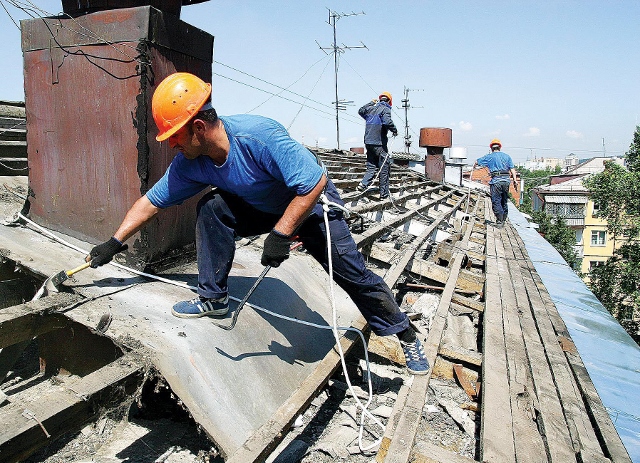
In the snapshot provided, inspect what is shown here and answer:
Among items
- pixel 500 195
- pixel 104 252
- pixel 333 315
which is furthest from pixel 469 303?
pixel 500 195

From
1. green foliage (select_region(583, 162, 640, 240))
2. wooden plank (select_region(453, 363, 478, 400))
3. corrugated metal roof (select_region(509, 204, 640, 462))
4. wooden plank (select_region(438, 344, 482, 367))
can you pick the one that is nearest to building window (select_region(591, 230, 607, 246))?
green foliage (select_region(583, 162, 640, 240))

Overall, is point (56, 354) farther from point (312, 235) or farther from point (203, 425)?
point (312, 235)

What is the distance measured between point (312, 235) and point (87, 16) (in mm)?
2051

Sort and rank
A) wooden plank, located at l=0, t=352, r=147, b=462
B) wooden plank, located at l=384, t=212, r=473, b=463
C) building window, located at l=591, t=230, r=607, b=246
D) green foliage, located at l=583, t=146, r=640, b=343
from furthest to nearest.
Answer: building window, located at l=591, t=230, r=607, b=246
green foliage, located at l=583, t=146, r=640, b=343
wooden plank, located at l=384, t=212, r=473, b=463
wooden plank, located at l=0, t=352, r=147, b=462

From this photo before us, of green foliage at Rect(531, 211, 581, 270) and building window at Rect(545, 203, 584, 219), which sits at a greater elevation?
building window at Rect(545, 203, 584, 219)

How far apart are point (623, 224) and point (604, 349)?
25051 millimetres

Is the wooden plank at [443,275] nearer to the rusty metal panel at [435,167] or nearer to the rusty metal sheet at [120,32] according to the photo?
the rusty metal sheet at [120,32]

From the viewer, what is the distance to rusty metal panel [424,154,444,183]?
598 inches

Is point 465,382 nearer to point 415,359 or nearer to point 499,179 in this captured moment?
point 415,359

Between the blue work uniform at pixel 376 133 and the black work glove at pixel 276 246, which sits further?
the blue work uniform at pixel 376 133

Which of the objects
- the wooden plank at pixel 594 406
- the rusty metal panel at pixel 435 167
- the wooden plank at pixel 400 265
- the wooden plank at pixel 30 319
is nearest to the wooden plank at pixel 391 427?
the wooden plank at pixel 594 406

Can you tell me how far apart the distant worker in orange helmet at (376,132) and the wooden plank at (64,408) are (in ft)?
22.2

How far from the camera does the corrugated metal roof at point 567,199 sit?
4797 cm

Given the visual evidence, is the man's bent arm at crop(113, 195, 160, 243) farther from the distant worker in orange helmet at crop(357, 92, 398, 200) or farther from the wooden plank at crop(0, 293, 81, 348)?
the distant worker in orange helmet at crop(357, 92, 398, 200)
